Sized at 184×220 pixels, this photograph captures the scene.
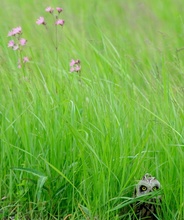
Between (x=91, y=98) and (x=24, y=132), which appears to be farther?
(x=91, y=98)

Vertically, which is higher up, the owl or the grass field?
the grass field

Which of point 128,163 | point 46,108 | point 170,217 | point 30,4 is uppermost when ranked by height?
point 30,4

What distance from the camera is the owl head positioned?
326 cm

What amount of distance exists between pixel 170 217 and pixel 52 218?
546mm

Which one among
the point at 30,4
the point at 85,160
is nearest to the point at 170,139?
the point at 85,160

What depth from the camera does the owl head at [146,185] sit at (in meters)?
3.26

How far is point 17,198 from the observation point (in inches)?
Answer: 136

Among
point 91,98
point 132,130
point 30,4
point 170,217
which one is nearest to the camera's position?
point 170,217

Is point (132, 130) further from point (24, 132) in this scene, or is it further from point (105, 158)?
point (24, 132)

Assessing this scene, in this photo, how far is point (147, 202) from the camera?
3305 millimetres

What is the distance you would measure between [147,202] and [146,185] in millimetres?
96

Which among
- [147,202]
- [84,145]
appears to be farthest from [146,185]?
[84,145]

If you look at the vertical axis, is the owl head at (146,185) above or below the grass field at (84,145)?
below

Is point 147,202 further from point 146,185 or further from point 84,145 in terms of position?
point 84,145
